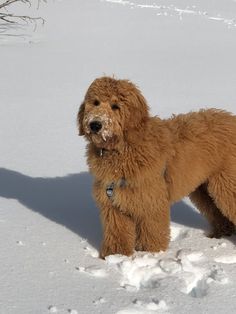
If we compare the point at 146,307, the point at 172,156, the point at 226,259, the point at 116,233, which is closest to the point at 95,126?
the point at 172,156

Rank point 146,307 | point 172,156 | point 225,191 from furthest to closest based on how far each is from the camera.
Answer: point 225,191, point 172,156, point 146,307

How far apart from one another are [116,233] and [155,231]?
31cm

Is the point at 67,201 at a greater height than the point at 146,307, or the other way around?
the point at 146,307

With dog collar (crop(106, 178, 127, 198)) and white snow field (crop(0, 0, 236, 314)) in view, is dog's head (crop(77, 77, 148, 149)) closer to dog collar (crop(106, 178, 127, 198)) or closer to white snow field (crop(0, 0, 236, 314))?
dog collar (crop(106, 178, 127, 198))

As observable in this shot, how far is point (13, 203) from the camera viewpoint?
4895 mm

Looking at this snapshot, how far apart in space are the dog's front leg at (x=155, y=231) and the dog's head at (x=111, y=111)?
697 mm

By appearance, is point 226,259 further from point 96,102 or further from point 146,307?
point 96,102

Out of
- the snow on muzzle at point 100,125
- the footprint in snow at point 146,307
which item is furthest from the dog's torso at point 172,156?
the footprint in snow at point 146,307

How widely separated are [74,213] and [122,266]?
1.21m

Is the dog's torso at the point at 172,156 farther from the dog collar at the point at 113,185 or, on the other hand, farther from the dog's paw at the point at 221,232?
the dog's paw at the point at 221,232

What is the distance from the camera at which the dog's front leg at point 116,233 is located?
4.02 m

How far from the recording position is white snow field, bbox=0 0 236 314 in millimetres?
3355

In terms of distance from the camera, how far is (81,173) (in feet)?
19.2

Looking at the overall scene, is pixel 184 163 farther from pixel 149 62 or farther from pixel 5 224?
pixel 149 62
